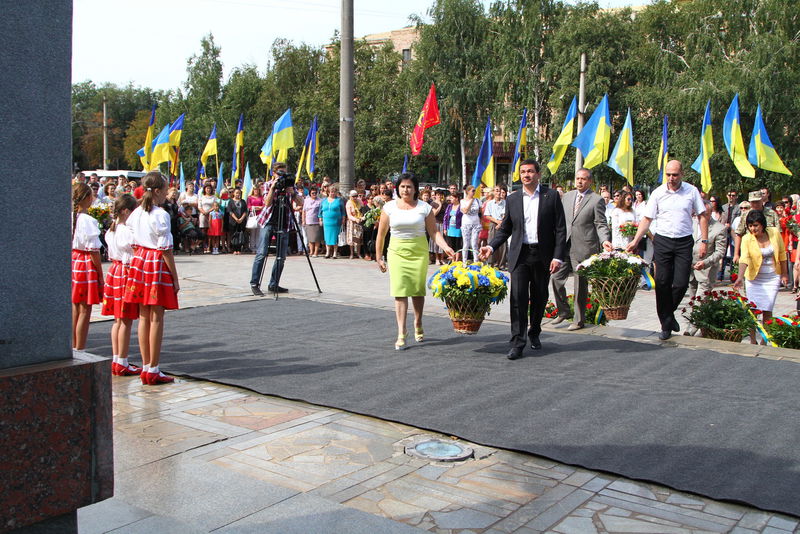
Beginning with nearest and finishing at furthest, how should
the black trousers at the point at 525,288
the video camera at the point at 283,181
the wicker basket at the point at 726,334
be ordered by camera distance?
the black trousers at the point at 525,288 → the wicker basket at the point at 726,334 → the video camera at the point at 283,181

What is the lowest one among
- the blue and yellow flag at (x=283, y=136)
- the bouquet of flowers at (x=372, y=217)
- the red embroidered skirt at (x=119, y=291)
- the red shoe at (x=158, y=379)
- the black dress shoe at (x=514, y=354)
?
the red shoe at (x=158, y=379)

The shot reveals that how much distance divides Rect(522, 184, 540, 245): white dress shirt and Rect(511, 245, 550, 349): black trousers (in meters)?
0.08

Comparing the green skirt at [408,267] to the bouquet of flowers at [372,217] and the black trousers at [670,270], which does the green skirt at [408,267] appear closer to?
the black trousers at [670,270]

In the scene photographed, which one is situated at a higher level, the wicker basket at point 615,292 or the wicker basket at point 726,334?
the wicker basket at point 615,292

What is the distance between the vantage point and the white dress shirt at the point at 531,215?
7.79m

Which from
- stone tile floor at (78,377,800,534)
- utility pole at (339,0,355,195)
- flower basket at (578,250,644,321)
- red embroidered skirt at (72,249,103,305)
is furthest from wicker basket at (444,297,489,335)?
utility pole at (339,0,355,195)

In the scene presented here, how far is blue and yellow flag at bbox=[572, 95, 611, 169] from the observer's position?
1431 centimetres

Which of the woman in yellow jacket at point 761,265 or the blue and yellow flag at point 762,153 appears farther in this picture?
the blue and yellow flag at point 762,153

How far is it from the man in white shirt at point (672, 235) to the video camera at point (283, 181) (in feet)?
18.6

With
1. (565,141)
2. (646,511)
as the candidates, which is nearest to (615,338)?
(646,511)

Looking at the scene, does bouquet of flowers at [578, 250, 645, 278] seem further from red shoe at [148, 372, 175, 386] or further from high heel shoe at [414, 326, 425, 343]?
red shoe at [148, 372, 175, 386]

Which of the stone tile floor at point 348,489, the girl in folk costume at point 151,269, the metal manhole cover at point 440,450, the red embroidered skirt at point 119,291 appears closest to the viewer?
the stone tile floor at point 348,489

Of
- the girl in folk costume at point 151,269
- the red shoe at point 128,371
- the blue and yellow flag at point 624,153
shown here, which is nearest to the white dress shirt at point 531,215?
the girl in folk costume at point 151,269

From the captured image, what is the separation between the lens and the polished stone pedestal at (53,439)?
2613 mm
